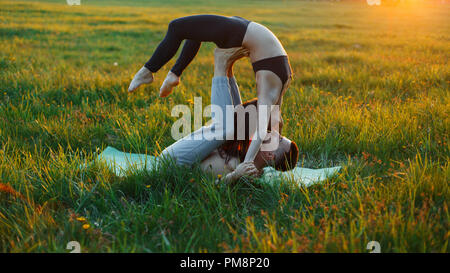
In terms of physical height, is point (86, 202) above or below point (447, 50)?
below

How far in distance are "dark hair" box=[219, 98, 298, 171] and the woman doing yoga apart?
35cm

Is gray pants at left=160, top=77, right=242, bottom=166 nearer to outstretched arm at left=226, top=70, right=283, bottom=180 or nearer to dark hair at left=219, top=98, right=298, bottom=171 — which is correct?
dark hair at left=219, top=98, right=298, bottom=171

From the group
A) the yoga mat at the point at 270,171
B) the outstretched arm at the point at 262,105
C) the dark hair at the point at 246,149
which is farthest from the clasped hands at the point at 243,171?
the dark hair at the point at 246,149

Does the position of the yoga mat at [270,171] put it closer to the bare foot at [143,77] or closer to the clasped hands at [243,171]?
the clasped hands at [243,171]

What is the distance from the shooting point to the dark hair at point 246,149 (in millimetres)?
2924

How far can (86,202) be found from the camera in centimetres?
244

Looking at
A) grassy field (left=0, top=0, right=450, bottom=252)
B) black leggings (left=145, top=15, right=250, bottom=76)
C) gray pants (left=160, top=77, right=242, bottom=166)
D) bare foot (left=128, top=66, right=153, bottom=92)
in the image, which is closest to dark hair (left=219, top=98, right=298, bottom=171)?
gray pants (left=160, top=77, right=242, bottom=166)

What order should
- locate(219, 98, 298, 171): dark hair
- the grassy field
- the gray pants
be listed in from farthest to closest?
locate(219, 98, 298, 171): dark hair, the gray pants, the grassy field

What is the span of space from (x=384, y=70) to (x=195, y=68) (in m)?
3.92

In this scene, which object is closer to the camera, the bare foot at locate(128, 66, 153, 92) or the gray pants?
the bare foot at locate(128, 66, 153, 92)

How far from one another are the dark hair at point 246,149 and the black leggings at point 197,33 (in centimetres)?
61

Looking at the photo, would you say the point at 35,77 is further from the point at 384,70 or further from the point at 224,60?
the point at 384,70

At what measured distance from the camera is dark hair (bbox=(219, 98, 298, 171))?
292 centimetres

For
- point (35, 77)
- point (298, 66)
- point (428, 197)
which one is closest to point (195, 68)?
point (298, 66)
